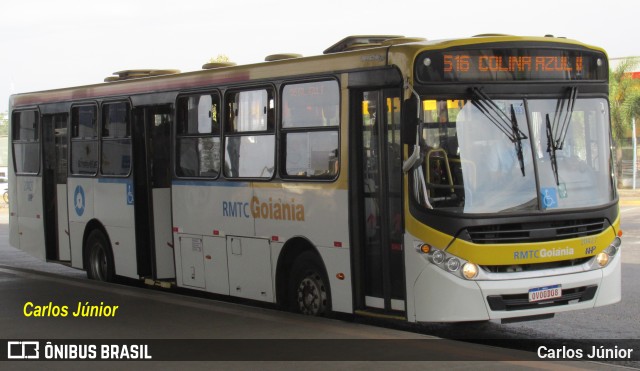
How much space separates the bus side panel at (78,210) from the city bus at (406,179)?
2835 mm

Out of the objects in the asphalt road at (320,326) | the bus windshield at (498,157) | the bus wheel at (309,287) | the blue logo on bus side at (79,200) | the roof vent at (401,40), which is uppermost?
the roof vent at (401,40)

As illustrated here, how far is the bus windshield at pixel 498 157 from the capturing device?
32.9 feet

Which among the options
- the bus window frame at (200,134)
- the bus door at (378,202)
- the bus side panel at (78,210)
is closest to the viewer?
the bus door at (378,202)

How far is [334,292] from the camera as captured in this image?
1143cm

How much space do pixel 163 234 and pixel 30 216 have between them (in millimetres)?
4472

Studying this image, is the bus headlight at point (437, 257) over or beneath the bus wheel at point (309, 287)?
over

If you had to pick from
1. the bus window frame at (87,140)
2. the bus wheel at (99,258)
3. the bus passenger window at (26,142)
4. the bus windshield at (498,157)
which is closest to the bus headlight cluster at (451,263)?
the bus windshield at (498,157)

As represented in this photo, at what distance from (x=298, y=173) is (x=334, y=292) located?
1415mm

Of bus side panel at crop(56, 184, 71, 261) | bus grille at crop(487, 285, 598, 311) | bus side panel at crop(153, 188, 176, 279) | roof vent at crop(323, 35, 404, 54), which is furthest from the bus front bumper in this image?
bus side panel at crop(56, 184, 71, 261)

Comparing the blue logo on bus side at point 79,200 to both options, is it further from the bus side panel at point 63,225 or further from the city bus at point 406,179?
the city bus at point 406,179

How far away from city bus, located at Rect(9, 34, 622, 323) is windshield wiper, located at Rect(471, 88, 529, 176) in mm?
21

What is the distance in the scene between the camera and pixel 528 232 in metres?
10.1

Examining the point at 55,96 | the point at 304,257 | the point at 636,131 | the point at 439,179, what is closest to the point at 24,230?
the point at 55,96

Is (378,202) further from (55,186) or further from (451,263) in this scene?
(55,186)
